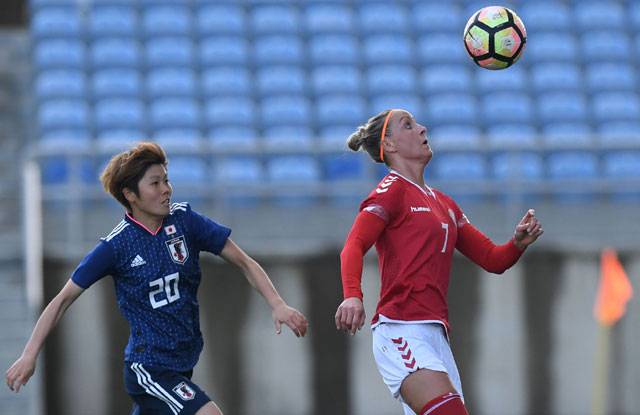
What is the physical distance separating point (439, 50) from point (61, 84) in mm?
4769

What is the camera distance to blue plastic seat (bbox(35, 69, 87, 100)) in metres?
14.7

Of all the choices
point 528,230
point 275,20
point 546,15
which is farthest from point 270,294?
point 546,15

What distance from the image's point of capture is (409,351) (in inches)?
244

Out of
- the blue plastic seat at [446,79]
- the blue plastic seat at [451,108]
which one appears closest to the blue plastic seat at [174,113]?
the blue plastic seat at [451,108]

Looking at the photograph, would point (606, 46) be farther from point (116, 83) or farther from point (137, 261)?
point (137, 261)

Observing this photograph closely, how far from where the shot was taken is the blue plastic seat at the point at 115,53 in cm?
1530

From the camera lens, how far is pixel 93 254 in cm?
629

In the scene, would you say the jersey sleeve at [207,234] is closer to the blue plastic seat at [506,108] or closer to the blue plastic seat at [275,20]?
the blue plastic seat at [506,108]

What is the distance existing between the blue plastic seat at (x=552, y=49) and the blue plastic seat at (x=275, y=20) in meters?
3.06

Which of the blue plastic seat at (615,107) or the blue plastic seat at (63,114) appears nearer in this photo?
the blue plastic seat at (63,114)

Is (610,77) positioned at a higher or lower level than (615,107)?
higher

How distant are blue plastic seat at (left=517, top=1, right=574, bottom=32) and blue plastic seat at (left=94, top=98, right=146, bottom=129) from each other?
5.46 m

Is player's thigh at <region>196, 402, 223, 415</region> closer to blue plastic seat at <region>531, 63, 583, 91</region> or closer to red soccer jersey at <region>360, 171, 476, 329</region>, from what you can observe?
red soccer jersey at <region>360, 171, 476, 329</region>

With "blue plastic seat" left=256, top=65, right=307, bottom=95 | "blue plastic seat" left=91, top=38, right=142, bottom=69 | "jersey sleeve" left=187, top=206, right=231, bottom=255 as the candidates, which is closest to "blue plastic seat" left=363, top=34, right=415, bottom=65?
"blue plastic seat" left=256, top=65, right=307, bottom=95
